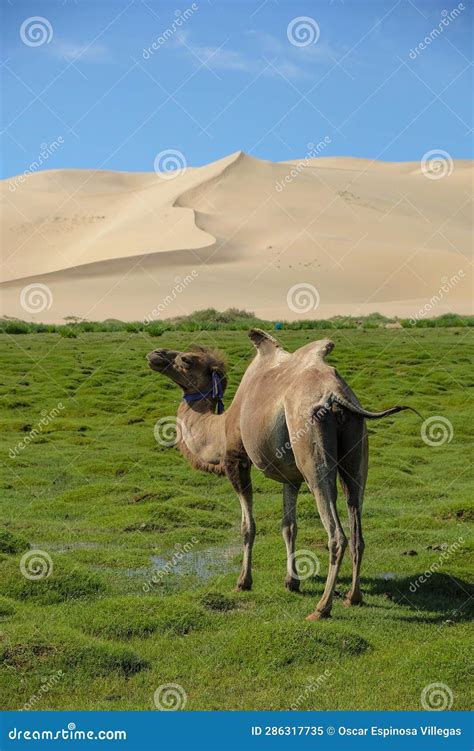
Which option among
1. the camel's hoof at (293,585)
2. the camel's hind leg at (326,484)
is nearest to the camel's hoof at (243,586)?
the camel's hoof at (293,585)

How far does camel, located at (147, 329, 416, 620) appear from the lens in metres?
9.68

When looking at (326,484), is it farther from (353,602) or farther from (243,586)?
(243,586)

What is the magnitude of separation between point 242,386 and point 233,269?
256ft

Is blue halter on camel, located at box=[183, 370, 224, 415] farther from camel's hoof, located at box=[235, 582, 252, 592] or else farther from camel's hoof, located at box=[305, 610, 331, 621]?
camel's hoof, located at box=[305, 610, 331, 621]

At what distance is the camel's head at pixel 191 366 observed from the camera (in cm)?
1203

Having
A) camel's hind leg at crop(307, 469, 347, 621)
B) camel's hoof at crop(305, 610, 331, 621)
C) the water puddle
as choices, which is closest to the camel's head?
the water puddle

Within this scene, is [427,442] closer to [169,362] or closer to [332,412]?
[169,362]

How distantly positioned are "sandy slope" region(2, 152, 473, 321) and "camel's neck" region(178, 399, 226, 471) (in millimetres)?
52831

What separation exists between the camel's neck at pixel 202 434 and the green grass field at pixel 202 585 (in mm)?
1362

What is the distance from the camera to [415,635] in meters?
9.34

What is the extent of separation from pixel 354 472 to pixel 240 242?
9035 centimetres

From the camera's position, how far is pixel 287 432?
1020 centimetres

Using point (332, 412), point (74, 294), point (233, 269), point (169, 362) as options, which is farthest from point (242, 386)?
point (233, 269)

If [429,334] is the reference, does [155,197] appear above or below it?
above
